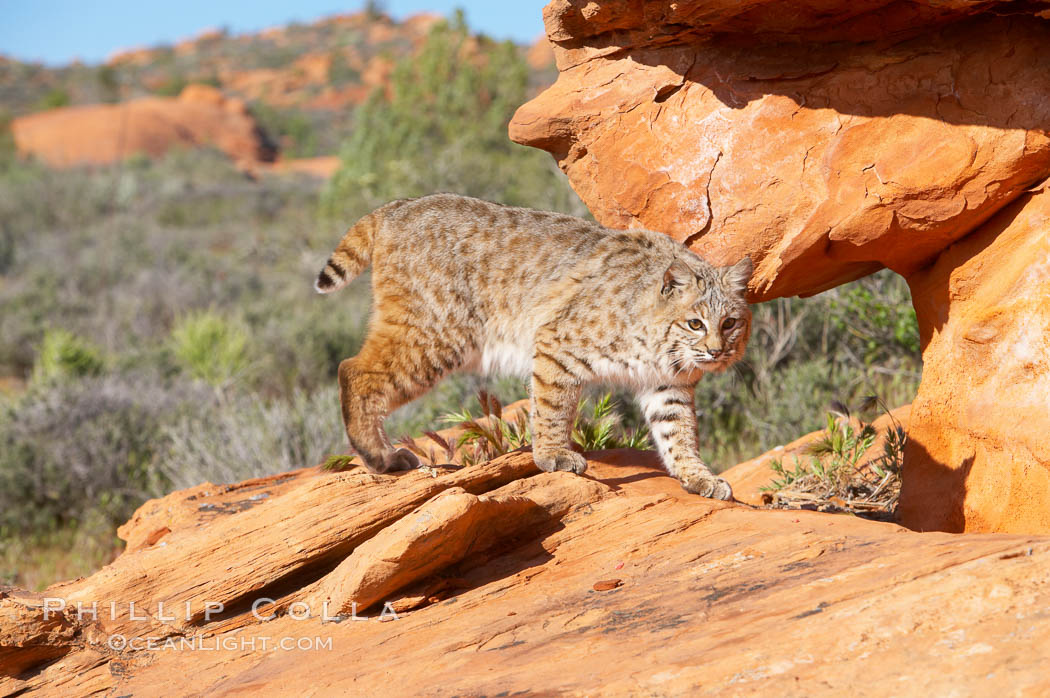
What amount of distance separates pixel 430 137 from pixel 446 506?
15.7 metres

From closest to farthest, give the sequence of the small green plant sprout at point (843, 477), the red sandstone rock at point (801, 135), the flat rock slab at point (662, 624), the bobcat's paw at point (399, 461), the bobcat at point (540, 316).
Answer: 1. the flat rock slab at point (662, 624)
2. the red sandstone rock at point (801, 135)
3. the bobcat at point (540, 316)
4. the bobcat's paw at point (399, 461)
5. the small green plant sprout at point (843, 477)

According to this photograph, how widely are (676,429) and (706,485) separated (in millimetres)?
505

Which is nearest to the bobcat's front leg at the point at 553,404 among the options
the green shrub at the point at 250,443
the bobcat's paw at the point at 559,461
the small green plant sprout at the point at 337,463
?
the bobcat's paw at the point at 559,461

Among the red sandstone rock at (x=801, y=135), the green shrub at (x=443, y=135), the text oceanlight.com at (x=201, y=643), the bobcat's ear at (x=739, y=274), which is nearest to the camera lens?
the text oceanlight.com at (x=201, y=643)

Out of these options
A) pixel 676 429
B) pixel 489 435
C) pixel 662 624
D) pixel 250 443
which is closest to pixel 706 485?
pixel 676 429

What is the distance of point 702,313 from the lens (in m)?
5.30

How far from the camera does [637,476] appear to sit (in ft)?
18.1

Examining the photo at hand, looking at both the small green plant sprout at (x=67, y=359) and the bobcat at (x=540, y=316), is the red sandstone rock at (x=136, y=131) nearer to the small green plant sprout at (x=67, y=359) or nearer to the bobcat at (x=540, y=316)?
the small green plant sprout at (x=67, y=359)

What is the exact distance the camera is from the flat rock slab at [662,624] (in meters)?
2.95

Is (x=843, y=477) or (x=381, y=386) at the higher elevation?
(x=381, y=386)

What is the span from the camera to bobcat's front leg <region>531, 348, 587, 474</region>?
5.39m

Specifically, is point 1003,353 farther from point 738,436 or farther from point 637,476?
point 738,436

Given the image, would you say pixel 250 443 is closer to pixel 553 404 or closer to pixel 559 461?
pixel 553 404

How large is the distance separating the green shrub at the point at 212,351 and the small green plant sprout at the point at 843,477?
270 inches
